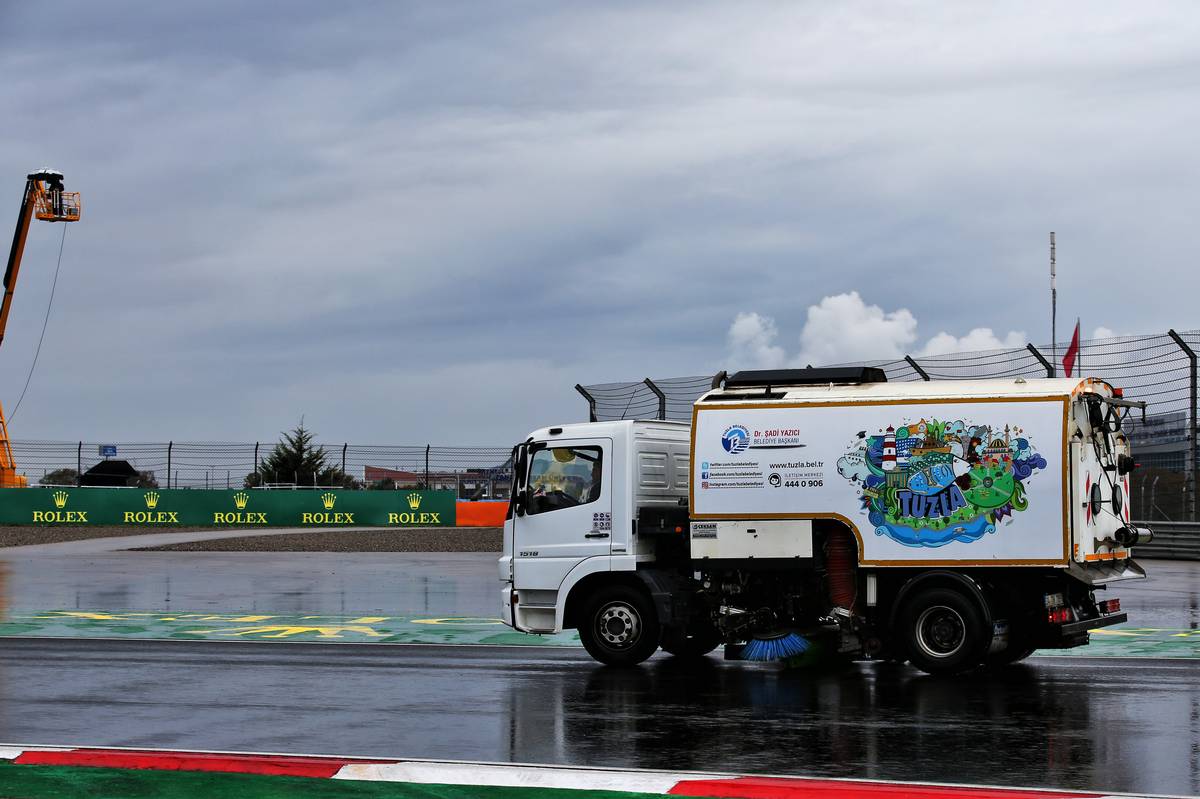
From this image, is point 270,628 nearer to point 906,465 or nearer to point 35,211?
point 906,465

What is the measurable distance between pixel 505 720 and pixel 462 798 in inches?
101

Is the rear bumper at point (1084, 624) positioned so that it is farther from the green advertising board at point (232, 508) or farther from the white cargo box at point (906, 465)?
the green advertising board at point (232, 508)

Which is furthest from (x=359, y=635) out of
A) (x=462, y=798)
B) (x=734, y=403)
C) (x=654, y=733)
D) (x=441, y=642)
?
(x=462, y=798)

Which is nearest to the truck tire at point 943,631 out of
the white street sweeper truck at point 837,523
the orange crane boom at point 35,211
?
the white street sweeper truck at point 837,523

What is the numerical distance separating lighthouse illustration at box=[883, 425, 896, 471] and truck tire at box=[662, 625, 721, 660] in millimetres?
2550

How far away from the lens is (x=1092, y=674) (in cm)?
1245

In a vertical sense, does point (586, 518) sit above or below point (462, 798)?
above

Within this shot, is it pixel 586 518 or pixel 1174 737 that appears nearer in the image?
pixel 1174 737

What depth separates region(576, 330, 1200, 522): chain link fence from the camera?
934 inches

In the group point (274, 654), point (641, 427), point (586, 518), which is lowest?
point (274, 654)

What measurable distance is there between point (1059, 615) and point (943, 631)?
39.4 inches

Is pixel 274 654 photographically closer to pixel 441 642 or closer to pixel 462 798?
pixel 441 642

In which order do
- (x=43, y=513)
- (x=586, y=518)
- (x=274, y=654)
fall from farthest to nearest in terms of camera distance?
(x=43, y=513), (x=274, y=654), (x=586, y=518)

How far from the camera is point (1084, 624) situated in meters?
12.5
